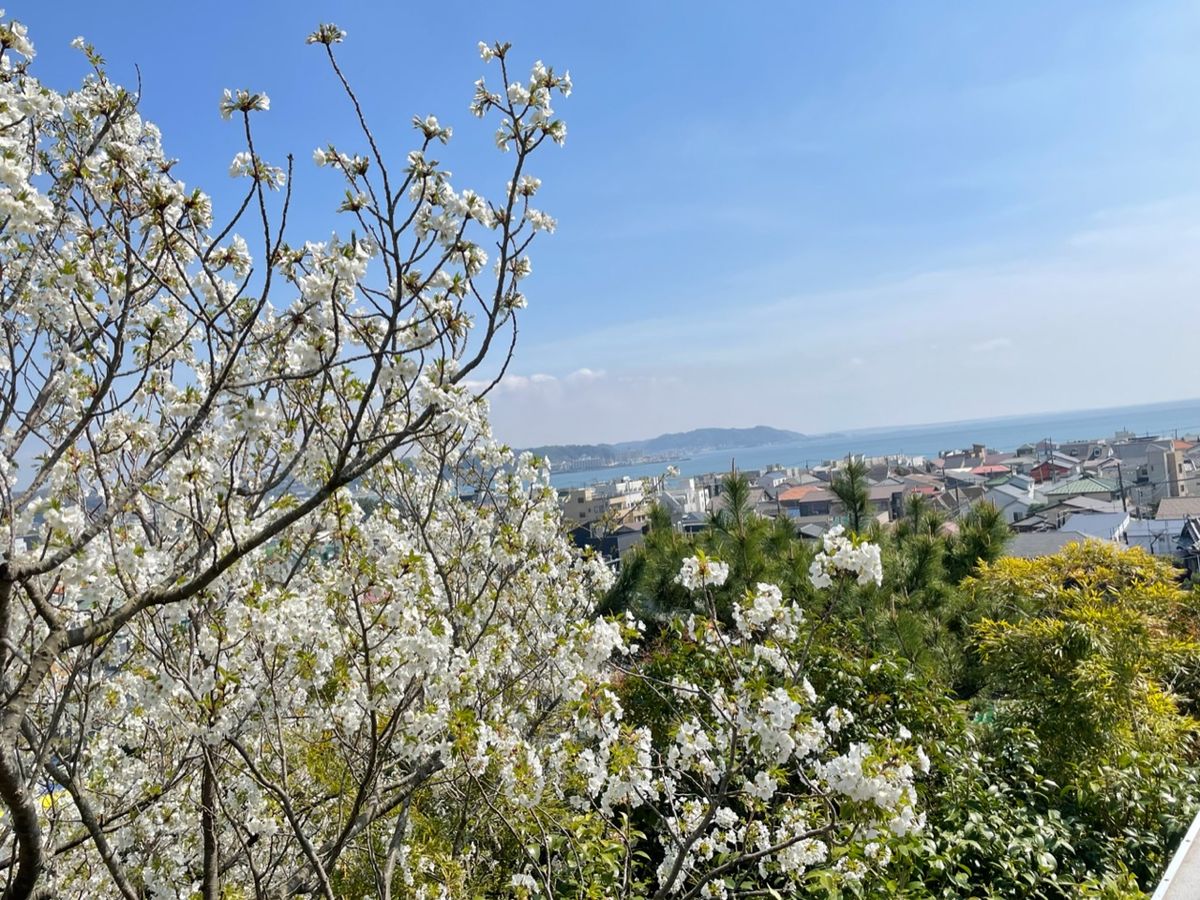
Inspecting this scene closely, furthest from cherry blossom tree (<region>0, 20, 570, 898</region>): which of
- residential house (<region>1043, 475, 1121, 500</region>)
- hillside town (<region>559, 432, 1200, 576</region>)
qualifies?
residential house (<region>1043, 475, 1121, 500</region>)

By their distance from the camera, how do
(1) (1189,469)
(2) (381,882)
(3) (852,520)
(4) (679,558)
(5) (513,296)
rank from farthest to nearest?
(1) (1189,469), (3) (852,520), (4) (679,558), (2) (381,882), (5) (513,296)

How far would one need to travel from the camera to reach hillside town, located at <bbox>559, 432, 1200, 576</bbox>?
8.98 metres

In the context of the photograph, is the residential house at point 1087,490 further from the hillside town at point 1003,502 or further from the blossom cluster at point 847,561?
the blossom cluster at point 847,561

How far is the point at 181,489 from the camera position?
8.13 ft

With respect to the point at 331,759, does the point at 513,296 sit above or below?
above

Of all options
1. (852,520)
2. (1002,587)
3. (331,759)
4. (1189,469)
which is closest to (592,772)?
(331,759)

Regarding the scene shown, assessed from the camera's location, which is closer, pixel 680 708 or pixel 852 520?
pixel 680 708

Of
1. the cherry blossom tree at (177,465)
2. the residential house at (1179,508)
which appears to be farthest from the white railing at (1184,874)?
the residential house at (1179,508)

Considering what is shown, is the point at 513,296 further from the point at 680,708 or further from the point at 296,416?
the point at 680,708

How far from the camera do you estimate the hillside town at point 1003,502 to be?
8977 millimetres

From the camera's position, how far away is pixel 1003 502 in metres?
34.6

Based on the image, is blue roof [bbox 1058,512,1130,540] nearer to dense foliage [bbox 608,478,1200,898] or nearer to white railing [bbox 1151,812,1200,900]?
dense foliage [bbox 608,478,1200,898]

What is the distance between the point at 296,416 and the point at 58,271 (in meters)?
0.93

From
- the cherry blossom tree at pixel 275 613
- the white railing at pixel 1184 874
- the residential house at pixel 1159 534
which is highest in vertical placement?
the cherry blossom tree at pixel 275 613
